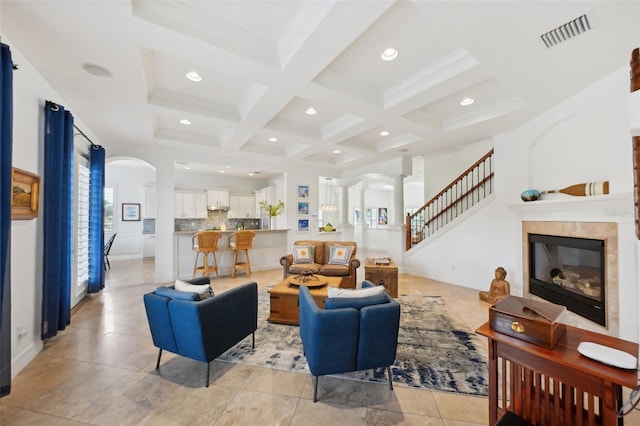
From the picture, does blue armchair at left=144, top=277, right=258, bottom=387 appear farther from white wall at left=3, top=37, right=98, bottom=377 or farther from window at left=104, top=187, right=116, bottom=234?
window at left=104, top=187, right=116, bottom=234

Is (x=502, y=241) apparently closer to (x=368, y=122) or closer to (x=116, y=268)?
(x=368, y=122)

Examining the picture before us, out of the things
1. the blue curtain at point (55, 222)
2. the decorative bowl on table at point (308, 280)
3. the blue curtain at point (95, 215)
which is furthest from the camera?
the blue curtain at point (95, 215)

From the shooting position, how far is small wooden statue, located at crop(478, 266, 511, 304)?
164 inches

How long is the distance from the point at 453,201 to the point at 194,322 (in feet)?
19.6

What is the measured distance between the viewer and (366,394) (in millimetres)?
2053

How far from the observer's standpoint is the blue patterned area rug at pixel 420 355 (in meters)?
2.21

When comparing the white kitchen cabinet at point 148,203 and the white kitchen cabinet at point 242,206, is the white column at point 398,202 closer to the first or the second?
the white kitchen cabinet at point 242,206

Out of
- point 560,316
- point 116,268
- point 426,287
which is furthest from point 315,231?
point 560,316

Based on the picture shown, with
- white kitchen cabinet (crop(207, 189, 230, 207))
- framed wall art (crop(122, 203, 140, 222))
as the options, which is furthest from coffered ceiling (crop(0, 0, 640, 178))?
framed wall art (crop(122, 203, 140, 222))

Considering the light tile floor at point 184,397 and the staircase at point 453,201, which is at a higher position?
the staircase at point 453,201

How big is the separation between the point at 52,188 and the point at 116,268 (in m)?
5.19

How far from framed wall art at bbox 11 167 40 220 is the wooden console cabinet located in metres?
3.79

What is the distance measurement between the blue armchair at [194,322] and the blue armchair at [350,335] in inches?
31.4

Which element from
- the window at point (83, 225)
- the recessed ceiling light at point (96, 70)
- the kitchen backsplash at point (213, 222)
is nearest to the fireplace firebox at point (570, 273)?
the recessed ceiling light at point (96, 70)
